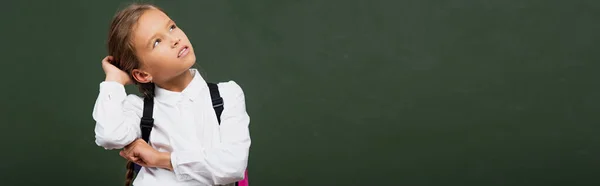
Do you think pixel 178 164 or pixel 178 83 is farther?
pixel 178 83

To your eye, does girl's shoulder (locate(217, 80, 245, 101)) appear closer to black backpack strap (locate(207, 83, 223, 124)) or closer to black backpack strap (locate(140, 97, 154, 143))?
black backpack strap (locate(207, 83, 223, 124))

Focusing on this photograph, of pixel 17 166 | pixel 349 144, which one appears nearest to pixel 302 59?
pixel 349 144

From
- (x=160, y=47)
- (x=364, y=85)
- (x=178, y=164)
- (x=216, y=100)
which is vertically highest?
(x=160, y=47)

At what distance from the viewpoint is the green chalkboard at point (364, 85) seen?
3.32 metres

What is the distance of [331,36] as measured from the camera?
11.2ft

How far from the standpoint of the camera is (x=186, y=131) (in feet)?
6.88

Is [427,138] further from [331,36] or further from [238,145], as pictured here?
[238,145]

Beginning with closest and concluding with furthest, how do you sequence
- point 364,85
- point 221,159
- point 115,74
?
point 221,159 < point 115,74 < point 364,85

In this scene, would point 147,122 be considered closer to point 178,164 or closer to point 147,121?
point 147,121

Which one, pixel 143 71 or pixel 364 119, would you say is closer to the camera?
pixel 143 71

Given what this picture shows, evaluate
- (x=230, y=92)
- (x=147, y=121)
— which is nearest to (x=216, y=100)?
(x=230, y=92)

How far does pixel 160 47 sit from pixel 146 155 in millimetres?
264

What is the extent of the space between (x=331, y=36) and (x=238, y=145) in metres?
1.42

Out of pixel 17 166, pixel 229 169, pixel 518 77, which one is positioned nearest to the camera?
pixel 229 169
